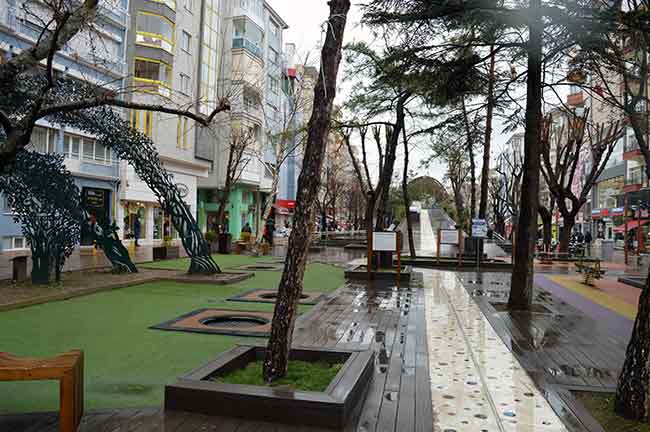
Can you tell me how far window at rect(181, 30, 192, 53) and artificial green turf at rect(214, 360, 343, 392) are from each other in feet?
112

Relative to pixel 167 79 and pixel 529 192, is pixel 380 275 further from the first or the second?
pixel 167 79

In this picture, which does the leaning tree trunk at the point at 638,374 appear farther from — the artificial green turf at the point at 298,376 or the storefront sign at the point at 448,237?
the storefront sign at the point at 448,237

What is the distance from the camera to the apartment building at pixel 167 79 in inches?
1265

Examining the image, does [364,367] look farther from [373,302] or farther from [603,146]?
[603,146]

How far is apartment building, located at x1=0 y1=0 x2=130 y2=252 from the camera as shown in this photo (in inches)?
930

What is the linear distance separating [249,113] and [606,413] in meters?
34.2

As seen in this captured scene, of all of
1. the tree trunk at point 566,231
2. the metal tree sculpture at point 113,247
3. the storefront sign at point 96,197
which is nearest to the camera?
the metal tree sculpture at point 113,247

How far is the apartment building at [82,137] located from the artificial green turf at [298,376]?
70.0 ft

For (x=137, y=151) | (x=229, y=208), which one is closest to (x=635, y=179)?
(x=229, y=208)

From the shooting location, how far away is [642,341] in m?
4.18

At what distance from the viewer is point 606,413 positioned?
4387 mm

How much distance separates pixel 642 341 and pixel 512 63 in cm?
803

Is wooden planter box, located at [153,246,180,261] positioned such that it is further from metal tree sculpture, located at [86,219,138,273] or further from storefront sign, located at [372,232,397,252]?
storefront sign, located at [372,232,397,252]

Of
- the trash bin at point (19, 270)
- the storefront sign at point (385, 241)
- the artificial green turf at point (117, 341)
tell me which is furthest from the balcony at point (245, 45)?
the artificial green turf at point (117, 341)
